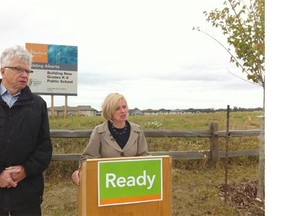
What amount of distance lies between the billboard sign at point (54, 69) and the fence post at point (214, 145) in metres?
6.15

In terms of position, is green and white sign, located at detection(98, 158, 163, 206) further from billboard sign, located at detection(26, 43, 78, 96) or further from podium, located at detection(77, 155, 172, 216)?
billboard sign, located at detection(26, 43, 78, 96)

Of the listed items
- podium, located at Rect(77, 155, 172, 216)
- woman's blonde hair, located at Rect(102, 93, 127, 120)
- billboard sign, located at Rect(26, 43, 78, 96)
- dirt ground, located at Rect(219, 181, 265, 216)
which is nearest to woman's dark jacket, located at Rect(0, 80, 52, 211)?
podium, located at Rect(77, 155, 172, 216)

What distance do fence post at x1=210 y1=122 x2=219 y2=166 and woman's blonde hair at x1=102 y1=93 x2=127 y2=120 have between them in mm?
4921

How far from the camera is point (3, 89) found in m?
2.82

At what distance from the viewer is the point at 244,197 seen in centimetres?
620

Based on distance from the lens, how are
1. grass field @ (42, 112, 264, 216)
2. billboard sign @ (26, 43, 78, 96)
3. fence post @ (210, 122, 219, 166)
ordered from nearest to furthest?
grass field @ (42, 112, 264, 216)
fence post @ (210, 122, 219, 166)
billboard sign @ (26, 43, 78, 96)

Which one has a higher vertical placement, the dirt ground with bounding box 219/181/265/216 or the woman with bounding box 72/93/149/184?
the woman with bounding box 72/93/149/184

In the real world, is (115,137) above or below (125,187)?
above

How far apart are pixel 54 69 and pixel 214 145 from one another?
22.1 feet

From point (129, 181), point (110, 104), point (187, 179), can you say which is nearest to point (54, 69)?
point (187, 179)

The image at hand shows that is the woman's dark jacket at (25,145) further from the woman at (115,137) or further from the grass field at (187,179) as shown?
the grass field at (187,179)

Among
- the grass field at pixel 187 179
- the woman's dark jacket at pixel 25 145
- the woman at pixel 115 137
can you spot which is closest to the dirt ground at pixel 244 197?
the grass field at pixel 187 179

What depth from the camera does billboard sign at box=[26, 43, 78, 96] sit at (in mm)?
12216

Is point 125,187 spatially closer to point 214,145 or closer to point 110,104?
point 110,104
